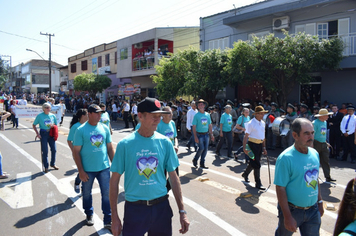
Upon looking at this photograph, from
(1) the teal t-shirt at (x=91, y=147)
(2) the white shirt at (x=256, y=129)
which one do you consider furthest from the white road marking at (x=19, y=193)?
(2) the white shirt at (x=256, y=129)

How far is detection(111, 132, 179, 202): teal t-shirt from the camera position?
9.07 feet

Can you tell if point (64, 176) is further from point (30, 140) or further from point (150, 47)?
point (150, 47)

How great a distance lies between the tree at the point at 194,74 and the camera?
16453mm

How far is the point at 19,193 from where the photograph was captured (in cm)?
625

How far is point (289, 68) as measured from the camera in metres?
13.0

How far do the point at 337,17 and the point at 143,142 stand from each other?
16.2 meters

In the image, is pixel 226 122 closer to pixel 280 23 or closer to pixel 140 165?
pixel 140 165

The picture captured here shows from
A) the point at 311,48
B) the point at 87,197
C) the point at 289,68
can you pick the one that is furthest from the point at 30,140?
the point at 311,48

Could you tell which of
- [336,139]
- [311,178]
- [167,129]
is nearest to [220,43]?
[336,139]

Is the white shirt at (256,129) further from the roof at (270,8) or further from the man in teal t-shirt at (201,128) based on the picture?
the roof at (270,8)

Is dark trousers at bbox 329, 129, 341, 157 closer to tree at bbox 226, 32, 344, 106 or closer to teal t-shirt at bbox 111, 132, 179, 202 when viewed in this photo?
tree at bbox 226, 32, 344, 106

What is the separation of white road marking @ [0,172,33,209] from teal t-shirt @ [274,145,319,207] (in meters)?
4.91

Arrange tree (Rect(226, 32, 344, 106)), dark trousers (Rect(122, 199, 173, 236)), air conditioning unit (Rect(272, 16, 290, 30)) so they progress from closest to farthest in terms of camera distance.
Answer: dark trousers (Rect(122, 199, 173, 236)) → tree (Rect(226, 32, 344, 106)) → air conditioning unit (Rect(272, 16, 290, 30))

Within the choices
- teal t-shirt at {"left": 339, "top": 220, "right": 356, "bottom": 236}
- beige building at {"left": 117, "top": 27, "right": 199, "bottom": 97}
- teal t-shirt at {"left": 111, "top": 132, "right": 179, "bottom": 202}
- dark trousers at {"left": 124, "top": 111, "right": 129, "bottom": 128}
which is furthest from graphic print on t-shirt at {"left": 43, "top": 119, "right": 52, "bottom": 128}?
beige building at {"left": 117, "top": 27, "right": 199, "bottom": 97}
